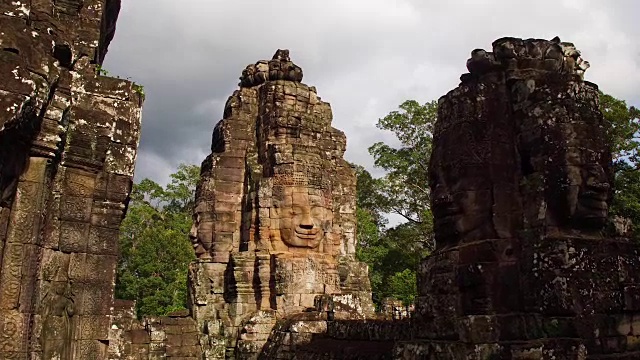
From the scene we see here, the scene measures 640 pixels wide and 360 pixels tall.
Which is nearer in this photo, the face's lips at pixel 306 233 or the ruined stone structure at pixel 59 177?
the ruined stone structure at pixel 59 177

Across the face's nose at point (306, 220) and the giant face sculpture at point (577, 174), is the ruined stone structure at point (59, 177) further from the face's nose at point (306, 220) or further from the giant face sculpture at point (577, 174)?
the face's nose at point (306, 220)

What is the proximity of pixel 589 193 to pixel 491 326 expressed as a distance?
1.58 meters

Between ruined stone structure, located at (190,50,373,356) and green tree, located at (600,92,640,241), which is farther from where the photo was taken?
green tree, located at (600,92,640,241)

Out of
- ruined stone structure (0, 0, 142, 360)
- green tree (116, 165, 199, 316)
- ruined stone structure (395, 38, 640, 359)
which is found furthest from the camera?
green tree (116, 165, 199, 316)

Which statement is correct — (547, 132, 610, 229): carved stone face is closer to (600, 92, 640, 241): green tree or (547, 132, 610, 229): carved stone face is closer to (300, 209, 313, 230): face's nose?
(300, 209, 313, 230): face's nose

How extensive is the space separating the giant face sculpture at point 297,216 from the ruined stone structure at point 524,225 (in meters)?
7.20

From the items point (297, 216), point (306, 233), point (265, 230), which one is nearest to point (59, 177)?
point (265, 230)

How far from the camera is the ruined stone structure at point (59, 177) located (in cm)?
372

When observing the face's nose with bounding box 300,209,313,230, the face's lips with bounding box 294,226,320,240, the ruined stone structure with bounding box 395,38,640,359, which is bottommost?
the ruined stone structure with bounding box 395,38,640,359

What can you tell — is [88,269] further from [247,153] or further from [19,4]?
[247,153]

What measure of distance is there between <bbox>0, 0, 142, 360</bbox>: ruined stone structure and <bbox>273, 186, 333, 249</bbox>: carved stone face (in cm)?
811

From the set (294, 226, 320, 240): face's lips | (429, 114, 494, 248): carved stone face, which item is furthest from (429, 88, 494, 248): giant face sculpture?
(294, 226, 320, 240): face's lips

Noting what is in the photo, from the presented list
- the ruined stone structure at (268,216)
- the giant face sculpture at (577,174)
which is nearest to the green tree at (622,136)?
the ruined stone structure at (268,216)

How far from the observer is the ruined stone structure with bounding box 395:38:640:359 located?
16.6ft
